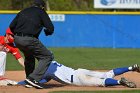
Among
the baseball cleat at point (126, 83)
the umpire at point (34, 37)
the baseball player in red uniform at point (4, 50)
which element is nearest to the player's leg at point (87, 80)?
the baseball cleat at point (126, 83)

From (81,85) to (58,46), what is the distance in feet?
59.9

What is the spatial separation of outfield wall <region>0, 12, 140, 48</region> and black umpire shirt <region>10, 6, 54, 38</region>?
60.8ft

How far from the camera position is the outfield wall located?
28592mm

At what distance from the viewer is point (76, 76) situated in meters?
10.2

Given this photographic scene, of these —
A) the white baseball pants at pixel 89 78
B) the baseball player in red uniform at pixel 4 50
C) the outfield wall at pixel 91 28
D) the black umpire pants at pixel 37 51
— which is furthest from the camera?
the outfield wall at pixel 91 28

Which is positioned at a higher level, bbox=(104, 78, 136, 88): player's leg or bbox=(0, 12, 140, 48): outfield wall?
bbox=(104, 78, 136, 88): player's leg

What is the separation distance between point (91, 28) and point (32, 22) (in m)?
19.0

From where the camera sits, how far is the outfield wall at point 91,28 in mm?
28592

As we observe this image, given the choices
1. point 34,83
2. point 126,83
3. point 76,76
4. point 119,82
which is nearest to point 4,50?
point 34,83

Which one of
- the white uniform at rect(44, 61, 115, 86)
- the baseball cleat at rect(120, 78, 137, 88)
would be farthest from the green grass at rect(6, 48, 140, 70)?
the baseball cleat at rect(120, 78, 137, 88)

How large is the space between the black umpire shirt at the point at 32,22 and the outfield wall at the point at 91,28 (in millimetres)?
18532

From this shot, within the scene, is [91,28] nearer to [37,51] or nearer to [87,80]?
[87,80]

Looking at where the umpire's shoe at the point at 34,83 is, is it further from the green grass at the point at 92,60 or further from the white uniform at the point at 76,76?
the green grass at the point at 92,60

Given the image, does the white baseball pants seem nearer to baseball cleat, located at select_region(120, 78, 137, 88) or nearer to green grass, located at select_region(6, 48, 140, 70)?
baseball cleat, located at select_region(120, 78, 137, 88)
